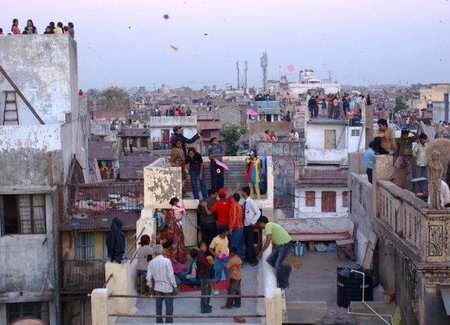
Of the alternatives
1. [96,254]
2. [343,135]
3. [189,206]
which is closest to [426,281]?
[189,206]

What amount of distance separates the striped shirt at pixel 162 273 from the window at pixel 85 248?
921 centimetres

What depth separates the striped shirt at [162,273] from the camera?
11195 millimetres

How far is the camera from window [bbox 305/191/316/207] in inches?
1474

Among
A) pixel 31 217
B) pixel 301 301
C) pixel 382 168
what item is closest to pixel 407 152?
pixel 382 168

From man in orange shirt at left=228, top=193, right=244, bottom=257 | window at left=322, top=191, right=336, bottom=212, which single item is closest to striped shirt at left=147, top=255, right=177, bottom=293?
man in orange shirt at left=228, top=193, right=244, bottom=257

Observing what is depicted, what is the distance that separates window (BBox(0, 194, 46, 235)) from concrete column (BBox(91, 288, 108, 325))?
9485 millimetres

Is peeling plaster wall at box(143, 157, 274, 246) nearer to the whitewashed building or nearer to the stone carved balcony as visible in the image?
the stone carved balcony

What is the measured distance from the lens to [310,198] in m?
37.5

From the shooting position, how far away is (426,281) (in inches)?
463

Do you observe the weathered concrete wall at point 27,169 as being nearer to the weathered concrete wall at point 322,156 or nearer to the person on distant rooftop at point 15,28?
the person on distant rooftop at point 15,28

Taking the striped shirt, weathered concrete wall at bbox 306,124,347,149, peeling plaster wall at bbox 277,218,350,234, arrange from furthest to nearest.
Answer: weathered concrete wall at bbox 306,124,347,149, peeling plaster wall at bbox 277,218,350,234, the striped shirt

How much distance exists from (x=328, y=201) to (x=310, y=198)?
0.89 m

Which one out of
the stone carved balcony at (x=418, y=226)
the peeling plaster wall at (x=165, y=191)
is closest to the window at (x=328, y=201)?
the peeling plaster wall at (x=165, y=191)

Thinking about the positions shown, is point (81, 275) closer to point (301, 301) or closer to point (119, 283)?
point (301, 301)
